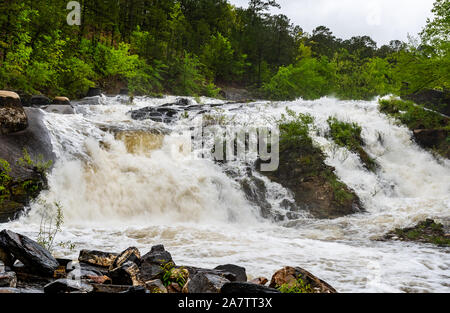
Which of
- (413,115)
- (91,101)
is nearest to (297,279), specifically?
(413,115)

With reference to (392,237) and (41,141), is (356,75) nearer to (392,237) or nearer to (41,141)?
(392,237)

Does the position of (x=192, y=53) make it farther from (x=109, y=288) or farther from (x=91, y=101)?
(x=109, y=288)

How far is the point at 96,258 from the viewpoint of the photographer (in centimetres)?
485

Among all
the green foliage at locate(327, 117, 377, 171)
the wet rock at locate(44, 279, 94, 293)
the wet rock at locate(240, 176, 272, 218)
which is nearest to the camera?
the wet rock at locate(44, 279, 94, 293)

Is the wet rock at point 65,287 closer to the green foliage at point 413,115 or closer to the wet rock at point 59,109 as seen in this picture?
the wet rock at point 59,109

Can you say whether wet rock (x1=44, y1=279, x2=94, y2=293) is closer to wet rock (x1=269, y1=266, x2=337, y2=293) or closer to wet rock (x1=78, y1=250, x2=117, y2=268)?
wet rock (x1=78, y1=250, x2=117, y2=268)

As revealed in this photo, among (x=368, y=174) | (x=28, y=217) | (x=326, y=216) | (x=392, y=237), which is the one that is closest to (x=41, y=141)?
(x=28, y=217)

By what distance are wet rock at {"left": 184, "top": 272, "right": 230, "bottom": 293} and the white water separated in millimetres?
1673

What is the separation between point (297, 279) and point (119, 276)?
2.16 metres

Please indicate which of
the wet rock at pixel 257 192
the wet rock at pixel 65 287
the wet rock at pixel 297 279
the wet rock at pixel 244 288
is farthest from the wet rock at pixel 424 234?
the wet rock at pixel 65 287

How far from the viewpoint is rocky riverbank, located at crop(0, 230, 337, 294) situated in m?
3.71

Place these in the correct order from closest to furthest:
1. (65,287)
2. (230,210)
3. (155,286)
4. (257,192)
A: (65,287), (155,286), (230,210), (257,192)

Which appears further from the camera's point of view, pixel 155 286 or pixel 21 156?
pixel 21 156

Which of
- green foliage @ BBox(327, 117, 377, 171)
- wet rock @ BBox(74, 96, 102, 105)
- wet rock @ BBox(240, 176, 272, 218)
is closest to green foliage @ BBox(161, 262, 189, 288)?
wet rock @ BBox(240, 176, 272, 218)
